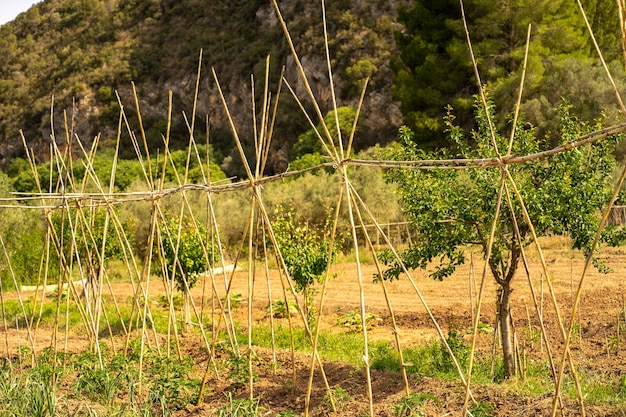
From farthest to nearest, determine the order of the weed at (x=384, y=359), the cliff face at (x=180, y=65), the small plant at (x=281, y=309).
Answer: the cliff face at (x=180, y=65)
the small plant at (x=281, y=309)
the weed at (x=384, y=359)

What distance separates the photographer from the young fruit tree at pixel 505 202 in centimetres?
606

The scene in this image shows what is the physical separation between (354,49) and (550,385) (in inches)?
1238

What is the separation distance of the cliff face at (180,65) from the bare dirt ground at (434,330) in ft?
67.0

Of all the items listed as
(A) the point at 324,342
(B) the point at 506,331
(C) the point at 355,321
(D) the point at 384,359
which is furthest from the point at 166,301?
(B) the point at 506,331

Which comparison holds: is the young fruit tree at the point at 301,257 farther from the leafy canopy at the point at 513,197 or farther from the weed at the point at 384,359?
the leafy canopy at the point at 513,197

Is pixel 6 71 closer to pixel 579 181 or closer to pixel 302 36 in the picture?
pixel 302 36

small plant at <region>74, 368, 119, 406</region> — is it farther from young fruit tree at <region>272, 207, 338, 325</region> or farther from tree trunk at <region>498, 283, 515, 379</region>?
young fruit tree at <region>272, 207, 338, 325</region>

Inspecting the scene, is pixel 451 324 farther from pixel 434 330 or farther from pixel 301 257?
pixel 301 257

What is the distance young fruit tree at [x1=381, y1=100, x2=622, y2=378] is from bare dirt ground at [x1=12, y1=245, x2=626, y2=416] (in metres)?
0.55

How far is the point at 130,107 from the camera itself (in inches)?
1763

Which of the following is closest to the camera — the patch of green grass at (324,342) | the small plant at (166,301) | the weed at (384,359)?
the weed at (384,359)

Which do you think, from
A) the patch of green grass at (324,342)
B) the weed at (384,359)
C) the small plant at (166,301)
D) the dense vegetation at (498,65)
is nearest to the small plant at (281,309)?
the patch of green grass at (324,342)

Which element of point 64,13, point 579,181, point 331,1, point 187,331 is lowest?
point 187,331

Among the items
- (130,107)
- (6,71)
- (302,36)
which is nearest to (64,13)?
(6,71)
